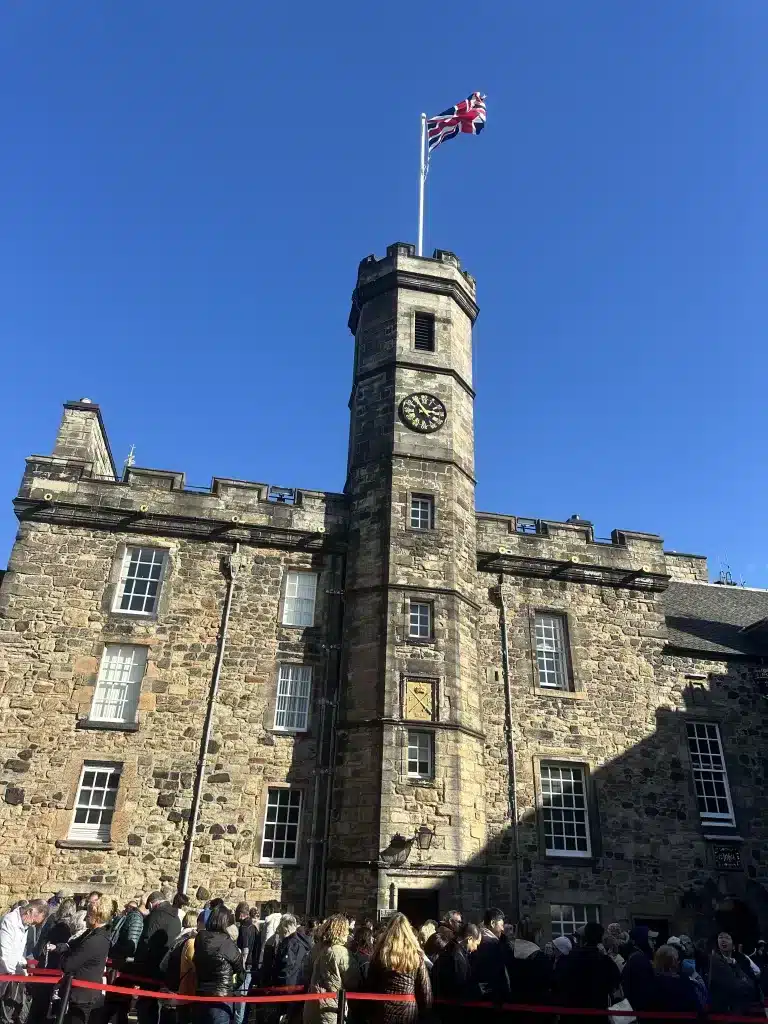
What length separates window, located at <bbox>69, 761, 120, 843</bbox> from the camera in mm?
14578

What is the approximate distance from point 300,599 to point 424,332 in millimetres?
7815

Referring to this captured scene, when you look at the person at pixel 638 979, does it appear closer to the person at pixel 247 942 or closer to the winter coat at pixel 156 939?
the winter coat at pixel 156 939

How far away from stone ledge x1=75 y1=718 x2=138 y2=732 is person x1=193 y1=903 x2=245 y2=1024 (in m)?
8.95

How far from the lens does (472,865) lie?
14.4 metres

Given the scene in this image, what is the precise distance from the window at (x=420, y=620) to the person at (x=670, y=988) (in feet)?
32.7

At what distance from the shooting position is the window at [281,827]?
49.1 feet

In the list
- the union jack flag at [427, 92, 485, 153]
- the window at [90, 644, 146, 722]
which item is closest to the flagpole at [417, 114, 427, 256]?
the union jack flag at [427, 92, 485, 153]

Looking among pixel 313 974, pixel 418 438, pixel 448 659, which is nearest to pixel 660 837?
pixel 448 659

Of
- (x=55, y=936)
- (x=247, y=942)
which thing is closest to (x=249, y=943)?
(x=247, y=942)

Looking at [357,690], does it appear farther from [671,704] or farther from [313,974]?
[313,974]

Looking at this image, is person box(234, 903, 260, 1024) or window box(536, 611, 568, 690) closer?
person box(234, 903, 260, 1024)

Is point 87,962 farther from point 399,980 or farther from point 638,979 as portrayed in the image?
point 638,979

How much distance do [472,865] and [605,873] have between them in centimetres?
338

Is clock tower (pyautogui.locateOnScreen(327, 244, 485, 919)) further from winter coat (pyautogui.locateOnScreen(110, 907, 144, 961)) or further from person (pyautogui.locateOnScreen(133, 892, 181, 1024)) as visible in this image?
person (pyautogui.locateOnScreen(133, 892, 181, 1024))
